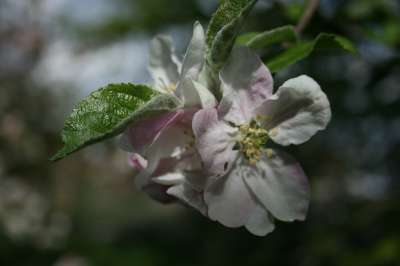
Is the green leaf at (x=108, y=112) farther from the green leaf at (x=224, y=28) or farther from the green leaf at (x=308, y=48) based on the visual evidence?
the green leaf at (x=308, y=48)

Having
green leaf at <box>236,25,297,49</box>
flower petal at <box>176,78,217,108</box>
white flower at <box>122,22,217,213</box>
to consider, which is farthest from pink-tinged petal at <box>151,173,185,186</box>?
green leaf at <box>236,25,297,49</box>

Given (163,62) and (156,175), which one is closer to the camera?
(156,175)

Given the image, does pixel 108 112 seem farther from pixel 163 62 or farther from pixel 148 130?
pixel 163 62

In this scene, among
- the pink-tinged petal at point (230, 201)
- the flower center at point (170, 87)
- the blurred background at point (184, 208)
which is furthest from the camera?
the blurred background at point (184, 208)

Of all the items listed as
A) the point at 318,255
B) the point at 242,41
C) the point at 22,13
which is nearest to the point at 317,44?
the point at 242,41

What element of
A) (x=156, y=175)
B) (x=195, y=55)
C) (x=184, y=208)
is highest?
(x=195, y=55)

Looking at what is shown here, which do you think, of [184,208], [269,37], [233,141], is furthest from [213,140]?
[184,208]

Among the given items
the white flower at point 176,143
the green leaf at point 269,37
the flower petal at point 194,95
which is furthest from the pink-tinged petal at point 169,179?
the green leaf at point 269,37
